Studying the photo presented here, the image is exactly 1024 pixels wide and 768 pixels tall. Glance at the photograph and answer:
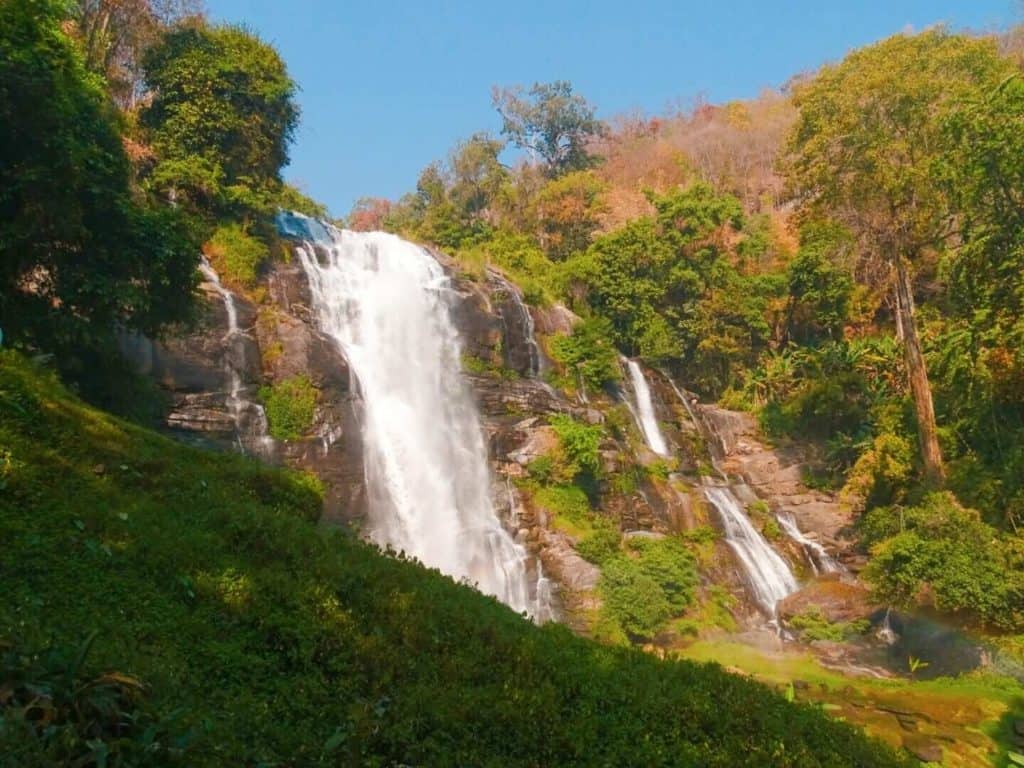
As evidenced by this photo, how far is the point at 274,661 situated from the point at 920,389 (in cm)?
1873

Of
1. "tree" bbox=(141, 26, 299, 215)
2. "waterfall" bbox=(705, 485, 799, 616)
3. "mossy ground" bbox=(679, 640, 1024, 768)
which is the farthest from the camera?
"tree" bbox=(141, 26, 299, 215)

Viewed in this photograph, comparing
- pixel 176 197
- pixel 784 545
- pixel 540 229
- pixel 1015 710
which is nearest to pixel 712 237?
pixel 540 229

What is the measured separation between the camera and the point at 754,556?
1900cm

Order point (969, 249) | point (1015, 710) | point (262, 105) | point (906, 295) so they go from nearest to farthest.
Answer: point (1015, 710), point (969, 249), point (906, 295), point (262, 105)

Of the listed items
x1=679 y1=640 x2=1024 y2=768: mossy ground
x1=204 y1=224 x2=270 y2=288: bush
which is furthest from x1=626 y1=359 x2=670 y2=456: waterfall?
x1=204 y1=224 x2=270 y2=288: bush

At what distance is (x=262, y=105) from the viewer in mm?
22984

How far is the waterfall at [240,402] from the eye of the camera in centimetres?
1616

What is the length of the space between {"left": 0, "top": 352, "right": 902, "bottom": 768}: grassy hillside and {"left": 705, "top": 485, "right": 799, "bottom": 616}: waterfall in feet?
45.5

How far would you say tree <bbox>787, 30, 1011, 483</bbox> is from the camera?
18.1 metres

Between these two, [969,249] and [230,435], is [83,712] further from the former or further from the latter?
[969,249]

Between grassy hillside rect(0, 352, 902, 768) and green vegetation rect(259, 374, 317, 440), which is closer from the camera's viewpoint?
grassy hillside rect(0, 352, 902, 768)

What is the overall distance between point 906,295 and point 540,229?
17.9m

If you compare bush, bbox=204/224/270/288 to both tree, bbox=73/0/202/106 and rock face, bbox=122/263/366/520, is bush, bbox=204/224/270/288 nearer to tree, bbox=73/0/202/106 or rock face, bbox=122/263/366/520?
rock face, bbox=122/263/366/520

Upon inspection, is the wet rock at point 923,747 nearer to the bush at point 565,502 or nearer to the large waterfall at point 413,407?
the large waterfall at point 413,407
